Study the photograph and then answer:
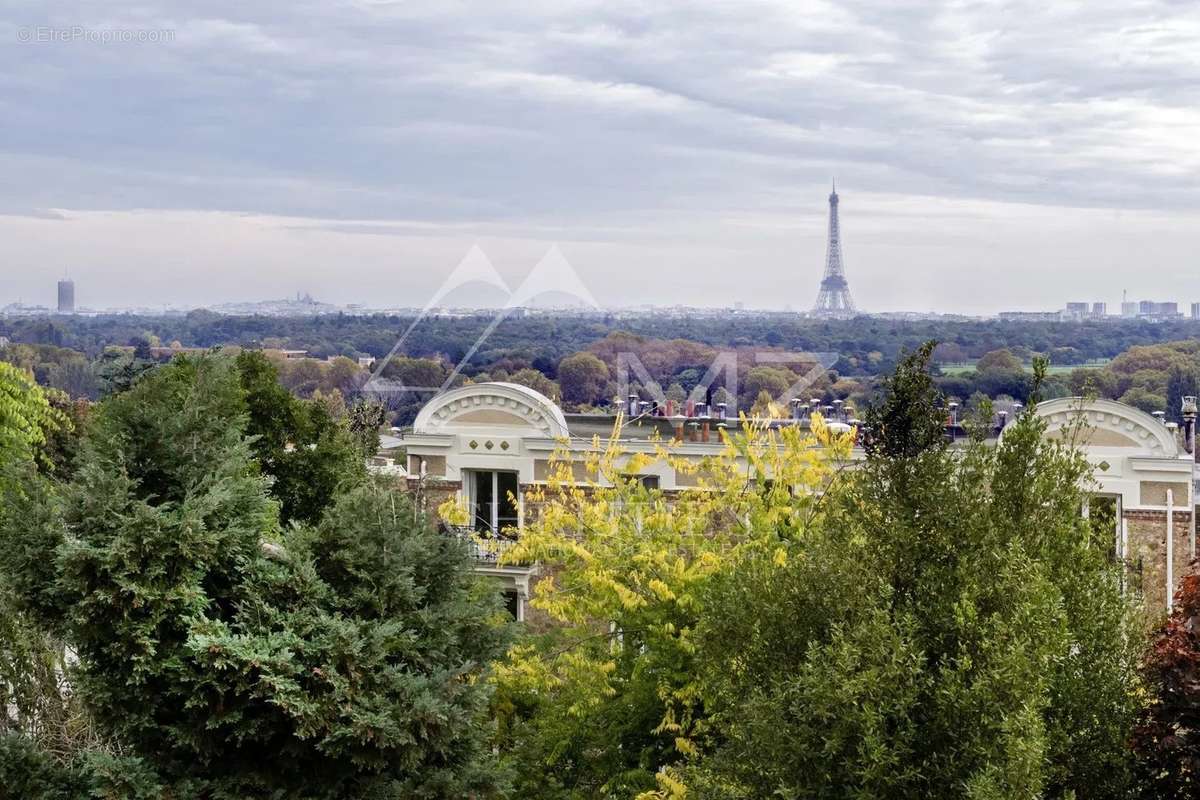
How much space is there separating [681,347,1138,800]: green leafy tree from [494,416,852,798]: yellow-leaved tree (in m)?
4.72

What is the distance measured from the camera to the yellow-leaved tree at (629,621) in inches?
637

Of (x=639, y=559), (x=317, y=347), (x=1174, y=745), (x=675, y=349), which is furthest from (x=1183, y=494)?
(x=317, y=347)

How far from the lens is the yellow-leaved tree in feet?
53.1

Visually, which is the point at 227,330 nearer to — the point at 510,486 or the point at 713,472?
the point at 510,486

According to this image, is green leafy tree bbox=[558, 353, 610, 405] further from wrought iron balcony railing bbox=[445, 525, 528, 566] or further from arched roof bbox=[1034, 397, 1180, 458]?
arched roof bbox=[1034, 397, 1180, 458]

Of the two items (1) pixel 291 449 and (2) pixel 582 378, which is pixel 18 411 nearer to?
(1) pixel 291 449

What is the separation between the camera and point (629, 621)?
56.2 feet

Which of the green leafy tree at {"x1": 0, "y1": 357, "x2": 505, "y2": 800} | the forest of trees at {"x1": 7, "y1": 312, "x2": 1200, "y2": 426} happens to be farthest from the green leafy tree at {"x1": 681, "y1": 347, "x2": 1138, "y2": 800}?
the forest of trees at {"x1": 7, "y1": 312, "x2": 1200, "y2": 426}

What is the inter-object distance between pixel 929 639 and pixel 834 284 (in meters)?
122

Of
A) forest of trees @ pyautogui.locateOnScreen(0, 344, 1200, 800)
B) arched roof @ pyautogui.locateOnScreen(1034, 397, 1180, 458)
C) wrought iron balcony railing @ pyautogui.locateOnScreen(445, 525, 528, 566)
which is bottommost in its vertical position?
wrought iron balcony railing @ pyautogui.locateOnScreen(445, 525, 528, 566)

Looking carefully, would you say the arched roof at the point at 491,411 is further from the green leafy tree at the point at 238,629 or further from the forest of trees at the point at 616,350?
the forest of trees at the point at 616,350

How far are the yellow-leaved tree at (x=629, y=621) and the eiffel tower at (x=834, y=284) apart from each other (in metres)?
90.9

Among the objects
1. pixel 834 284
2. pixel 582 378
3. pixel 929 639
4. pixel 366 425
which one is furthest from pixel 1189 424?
pixel 834 284

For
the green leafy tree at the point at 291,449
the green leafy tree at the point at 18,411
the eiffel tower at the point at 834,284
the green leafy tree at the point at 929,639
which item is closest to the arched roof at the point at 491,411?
the green leafy tree at the point at 291,449
